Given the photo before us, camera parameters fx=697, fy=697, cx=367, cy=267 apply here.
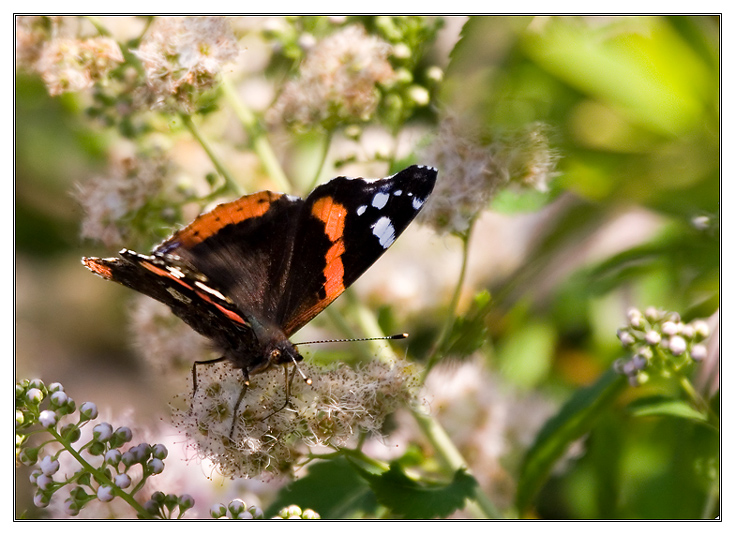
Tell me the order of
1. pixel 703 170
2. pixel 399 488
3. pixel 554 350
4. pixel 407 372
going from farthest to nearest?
pixel 554 350 → pixel 703 170 → pixel 407 372 → pixel 399 488

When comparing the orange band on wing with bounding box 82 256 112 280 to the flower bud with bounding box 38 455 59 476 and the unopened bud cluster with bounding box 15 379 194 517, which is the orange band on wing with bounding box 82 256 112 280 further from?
the flower bud with bounding box 38 455 59 476

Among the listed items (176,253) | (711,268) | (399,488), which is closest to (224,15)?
(176,253)

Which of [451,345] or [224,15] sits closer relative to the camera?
[451,345]

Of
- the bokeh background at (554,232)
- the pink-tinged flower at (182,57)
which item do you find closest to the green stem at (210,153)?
the pink-tinged flower at (182,57)

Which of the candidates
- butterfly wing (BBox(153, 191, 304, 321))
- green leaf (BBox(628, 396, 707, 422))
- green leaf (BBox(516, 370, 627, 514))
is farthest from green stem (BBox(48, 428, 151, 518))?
green leaf (BBox(628, 396, 707, 422))

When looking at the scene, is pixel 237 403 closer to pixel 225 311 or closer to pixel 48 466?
pixel 225 311

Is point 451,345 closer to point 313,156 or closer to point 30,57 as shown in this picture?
point 313,156

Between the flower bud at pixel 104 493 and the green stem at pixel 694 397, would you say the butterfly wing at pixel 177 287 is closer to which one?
the flower bud at pixel 104 493
